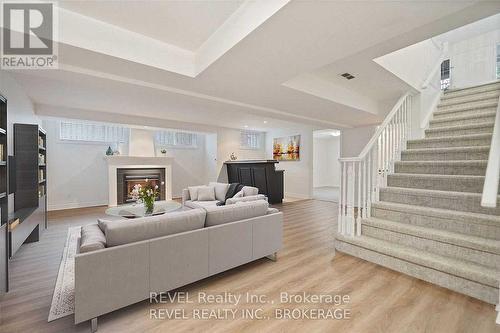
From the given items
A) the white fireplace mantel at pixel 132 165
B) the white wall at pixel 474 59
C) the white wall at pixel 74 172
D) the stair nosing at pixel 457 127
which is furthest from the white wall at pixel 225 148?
the white wall at pixel 474 59

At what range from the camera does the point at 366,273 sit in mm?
2416

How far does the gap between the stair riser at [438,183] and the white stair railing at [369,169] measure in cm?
15

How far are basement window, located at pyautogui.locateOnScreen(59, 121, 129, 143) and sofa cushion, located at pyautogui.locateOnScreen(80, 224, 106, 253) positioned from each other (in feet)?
17.7

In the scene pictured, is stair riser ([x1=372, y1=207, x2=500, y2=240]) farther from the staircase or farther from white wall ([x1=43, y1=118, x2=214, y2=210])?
white wall ([x1=43, y1=118, x2=214, y2=210])

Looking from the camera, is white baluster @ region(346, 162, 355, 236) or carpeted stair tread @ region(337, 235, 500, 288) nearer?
carpeted stair tread @ region(337, 235, 500, 288)

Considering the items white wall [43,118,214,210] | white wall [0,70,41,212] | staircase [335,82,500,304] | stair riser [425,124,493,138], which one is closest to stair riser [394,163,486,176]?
staircase [335,82,500,304]

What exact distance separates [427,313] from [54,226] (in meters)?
5.73

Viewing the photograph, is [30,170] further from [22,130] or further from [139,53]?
[139,53]

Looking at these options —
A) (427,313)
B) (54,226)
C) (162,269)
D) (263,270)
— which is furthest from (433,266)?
(54,226)

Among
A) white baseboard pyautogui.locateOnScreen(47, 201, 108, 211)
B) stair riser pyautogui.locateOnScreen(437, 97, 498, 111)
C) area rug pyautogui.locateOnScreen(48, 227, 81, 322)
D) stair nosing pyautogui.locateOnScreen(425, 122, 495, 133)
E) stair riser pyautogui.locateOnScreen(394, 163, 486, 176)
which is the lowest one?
area rug pyautogui.locateOnScreen(48, 227, 81, 322)

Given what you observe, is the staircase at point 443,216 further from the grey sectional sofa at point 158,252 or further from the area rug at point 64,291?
the area rug at point 64,291

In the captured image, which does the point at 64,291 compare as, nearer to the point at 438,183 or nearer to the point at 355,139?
the point at 438,183

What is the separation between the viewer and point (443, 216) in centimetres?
244

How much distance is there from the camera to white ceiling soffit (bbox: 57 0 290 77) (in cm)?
183
